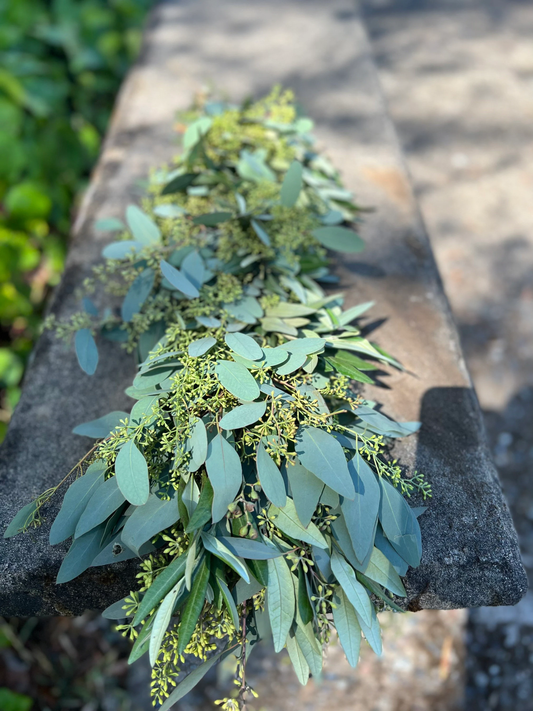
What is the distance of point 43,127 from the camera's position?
276 cm

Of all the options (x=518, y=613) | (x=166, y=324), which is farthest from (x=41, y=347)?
(x=518, y=613)

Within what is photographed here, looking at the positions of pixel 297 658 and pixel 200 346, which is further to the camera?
pixel 200 346

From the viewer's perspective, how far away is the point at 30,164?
103 inches

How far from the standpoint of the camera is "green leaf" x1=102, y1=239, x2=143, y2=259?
4.78 ft

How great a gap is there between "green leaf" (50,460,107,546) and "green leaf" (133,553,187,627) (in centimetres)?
20

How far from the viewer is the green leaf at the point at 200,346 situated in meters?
1.12

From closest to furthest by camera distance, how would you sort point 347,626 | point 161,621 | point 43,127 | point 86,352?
1. point 161,621
2. point 347,626
3. point 86,352
4. point 43,127

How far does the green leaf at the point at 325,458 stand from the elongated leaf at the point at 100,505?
1.12 feet

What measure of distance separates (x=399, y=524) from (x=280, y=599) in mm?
248

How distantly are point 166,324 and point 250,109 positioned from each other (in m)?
1.13

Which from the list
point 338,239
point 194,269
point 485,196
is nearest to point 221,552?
point 194,269

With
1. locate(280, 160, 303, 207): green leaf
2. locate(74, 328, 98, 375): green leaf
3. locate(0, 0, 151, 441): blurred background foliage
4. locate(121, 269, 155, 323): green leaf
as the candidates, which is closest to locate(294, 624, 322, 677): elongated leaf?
locate(74, 328, 98, 375): green leaf

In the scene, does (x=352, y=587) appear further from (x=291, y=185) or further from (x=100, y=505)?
(x=291, y=185)

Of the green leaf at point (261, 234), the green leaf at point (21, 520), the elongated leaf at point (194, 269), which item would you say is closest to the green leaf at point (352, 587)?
the green leaf at point (21, 520)
